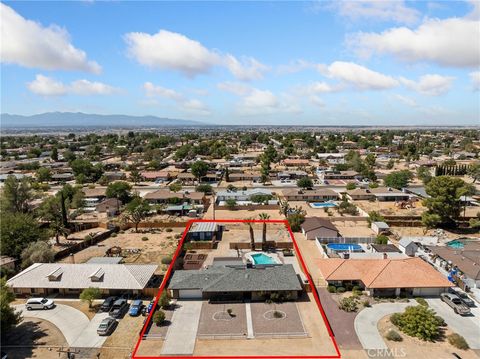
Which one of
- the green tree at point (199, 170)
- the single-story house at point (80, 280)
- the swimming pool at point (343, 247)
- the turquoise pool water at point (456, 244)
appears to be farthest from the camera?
the green tree at point (199, 170)

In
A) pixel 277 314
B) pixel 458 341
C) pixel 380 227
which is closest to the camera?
pixel 458 341

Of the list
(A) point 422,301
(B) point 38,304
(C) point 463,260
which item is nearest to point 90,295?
(B) point 38,304

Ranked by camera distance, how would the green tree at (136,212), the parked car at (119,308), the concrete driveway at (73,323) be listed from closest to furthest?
the concrete driveway at (73,323)
the parked car at (119,308)
the green tree at (136,212)

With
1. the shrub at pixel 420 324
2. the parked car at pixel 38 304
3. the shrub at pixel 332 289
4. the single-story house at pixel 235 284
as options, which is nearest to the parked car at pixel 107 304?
the parked car at pixel 38 304

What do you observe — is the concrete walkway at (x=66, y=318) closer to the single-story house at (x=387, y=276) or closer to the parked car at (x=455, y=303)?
the single-story house at (x=387, y=276)

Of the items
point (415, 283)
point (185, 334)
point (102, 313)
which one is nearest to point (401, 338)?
point (415, 283)

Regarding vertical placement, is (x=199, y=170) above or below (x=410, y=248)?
above

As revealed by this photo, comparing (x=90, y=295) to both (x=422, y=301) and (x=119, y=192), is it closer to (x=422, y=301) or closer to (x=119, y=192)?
(x=422, y=301)
